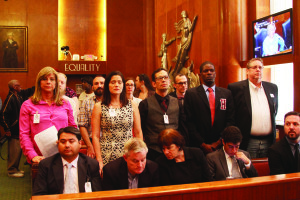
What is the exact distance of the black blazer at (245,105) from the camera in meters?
3.31

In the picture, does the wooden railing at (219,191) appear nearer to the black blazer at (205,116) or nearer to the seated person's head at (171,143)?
the seated person's head at (171,143)

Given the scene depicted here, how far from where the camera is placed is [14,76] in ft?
33.5

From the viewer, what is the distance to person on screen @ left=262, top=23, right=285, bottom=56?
428cm

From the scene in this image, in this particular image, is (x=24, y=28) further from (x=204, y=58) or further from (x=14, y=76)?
(x=204, y=58)

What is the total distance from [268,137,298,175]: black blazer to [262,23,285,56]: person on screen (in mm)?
1865

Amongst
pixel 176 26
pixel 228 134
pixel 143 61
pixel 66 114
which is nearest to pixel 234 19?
pixel 176 26

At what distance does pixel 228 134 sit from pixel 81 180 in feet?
3.97

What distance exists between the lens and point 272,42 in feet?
14.5

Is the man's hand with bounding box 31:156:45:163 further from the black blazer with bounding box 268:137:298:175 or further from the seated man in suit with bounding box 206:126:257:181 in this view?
the black blazer with bounding box 268:137:298:175

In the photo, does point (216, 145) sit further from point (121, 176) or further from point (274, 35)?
point (274, 35)

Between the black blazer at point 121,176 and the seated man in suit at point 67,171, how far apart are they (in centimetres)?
9

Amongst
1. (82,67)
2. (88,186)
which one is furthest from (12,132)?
(82,67)

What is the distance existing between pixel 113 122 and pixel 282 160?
1.48 meters

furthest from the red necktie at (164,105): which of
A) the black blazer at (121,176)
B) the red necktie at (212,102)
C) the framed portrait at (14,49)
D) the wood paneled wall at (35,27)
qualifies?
the framed portrait at (14,49)
